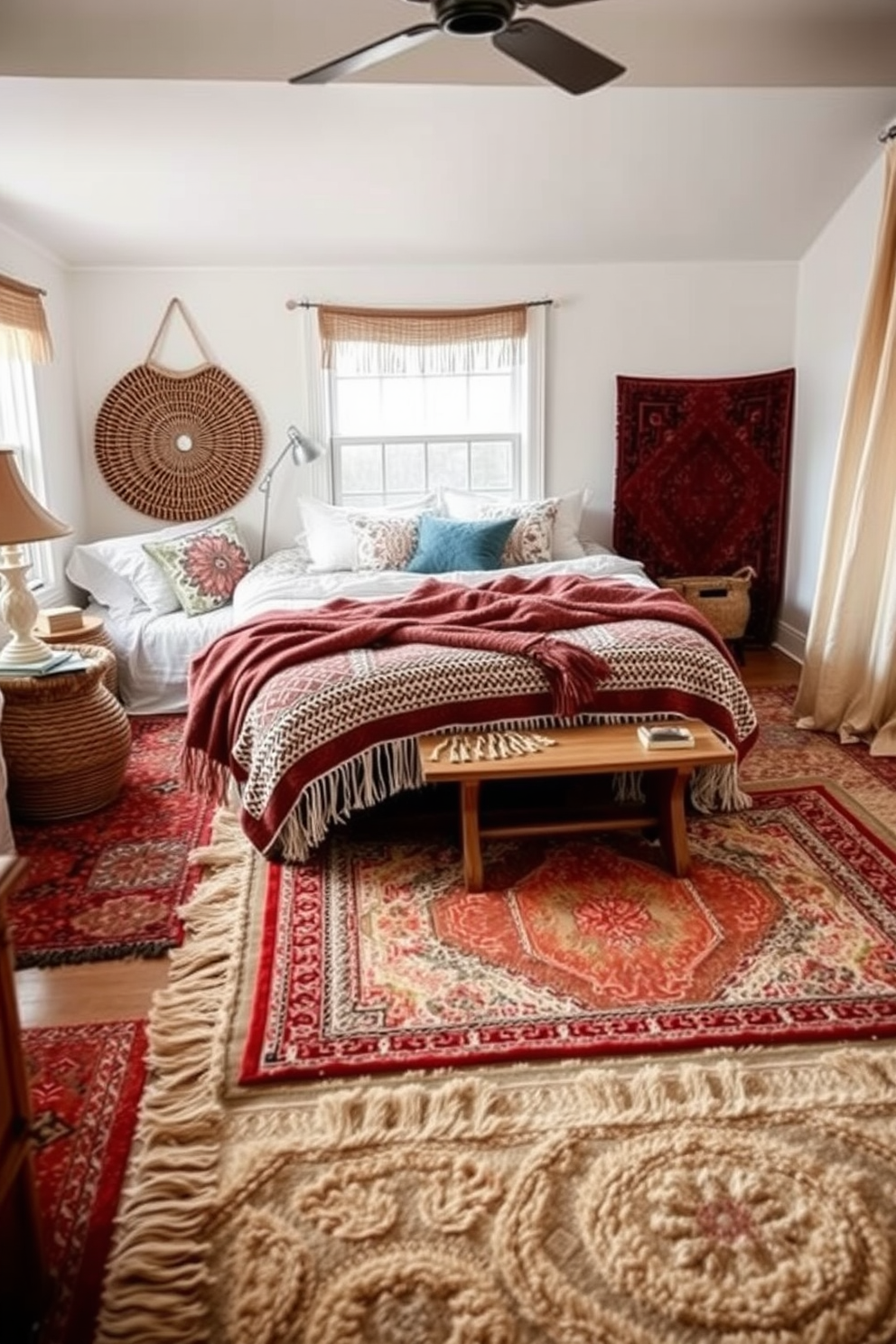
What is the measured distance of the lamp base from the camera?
9.45 feet

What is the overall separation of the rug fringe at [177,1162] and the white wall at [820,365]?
3.41 meters

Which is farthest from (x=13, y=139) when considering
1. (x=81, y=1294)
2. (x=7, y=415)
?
(x=81, y=1294)

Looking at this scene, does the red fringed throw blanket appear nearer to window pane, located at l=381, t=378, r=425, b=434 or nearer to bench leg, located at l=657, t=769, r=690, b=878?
bench leg, located at l=657, t=769, r=690, b=878

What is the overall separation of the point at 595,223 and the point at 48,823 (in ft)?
11.4

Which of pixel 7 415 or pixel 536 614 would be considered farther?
pixel 7 415

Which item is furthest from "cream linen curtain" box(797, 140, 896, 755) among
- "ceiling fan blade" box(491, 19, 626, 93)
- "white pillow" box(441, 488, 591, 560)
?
"ceiling fan blade" box(491, 19, 626, 93)

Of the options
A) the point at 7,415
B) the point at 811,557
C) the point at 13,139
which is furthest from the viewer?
the point at 811,557

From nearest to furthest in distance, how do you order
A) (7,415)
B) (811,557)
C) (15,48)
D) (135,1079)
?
(135,1079) < (15,48) < (7,415) < (811,557)

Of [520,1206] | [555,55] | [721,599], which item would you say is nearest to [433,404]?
[721,599]

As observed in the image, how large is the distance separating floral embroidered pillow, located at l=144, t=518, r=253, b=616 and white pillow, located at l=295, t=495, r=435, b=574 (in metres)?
0.37

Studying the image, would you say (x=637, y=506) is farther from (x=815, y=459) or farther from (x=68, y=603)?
(x=68, y=603)

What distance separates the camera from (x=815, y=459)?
4500 mm

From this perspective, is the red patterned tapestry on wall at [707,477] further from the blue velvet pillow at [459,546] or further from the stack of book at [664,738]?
the stack of book at [664,738]

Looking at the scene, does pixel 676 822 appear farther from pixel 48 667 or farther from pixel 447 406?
pixel 447 406
